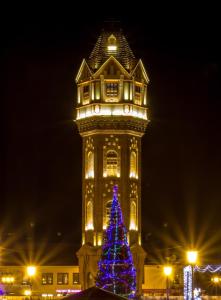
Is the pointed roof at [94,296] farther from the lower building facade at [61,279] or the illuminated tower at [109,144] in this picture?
the lower building facade at [61,279]

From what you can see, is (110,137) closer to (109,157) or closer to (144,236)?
(109,157)

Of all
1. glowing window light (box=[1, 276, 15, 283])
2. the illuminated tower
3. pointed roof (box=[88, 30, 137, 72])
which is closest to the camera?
the illuminated tower

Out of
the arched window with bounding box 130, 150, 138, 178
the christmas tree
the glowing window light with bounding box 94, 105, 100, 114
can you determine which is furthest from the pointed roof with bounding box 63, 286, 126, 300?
the arched window with bounding box 130, 150, 138, 178

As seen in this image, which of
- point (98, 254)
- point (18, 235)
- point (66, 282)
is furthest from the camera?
point (18, 235)

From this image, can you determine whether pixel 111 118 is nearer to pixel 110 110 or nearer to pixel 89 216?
pixel 110 110

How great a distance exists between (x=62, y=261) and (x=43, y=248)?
5.87 meters

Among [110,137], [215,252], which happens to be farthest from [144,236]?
[110,137]

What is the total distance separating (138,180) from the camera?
4678 inches

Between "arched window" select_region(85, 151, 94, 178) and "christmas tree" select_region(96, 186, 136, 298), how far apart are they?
1950cm

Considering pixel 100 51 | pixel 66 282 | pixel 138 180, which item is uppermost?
pixel 100 51

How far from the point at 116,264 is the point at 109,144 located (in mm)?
→ 23402

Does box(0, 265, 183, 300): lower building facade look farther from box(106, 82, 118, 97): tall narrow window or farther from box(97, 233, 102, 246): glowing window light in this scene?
box(106, 82, 118, 97): tall narrow window

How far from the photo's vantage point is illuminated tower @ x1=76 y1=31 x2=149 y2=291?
116375 mm

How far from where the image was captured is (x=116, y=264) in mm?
96250
